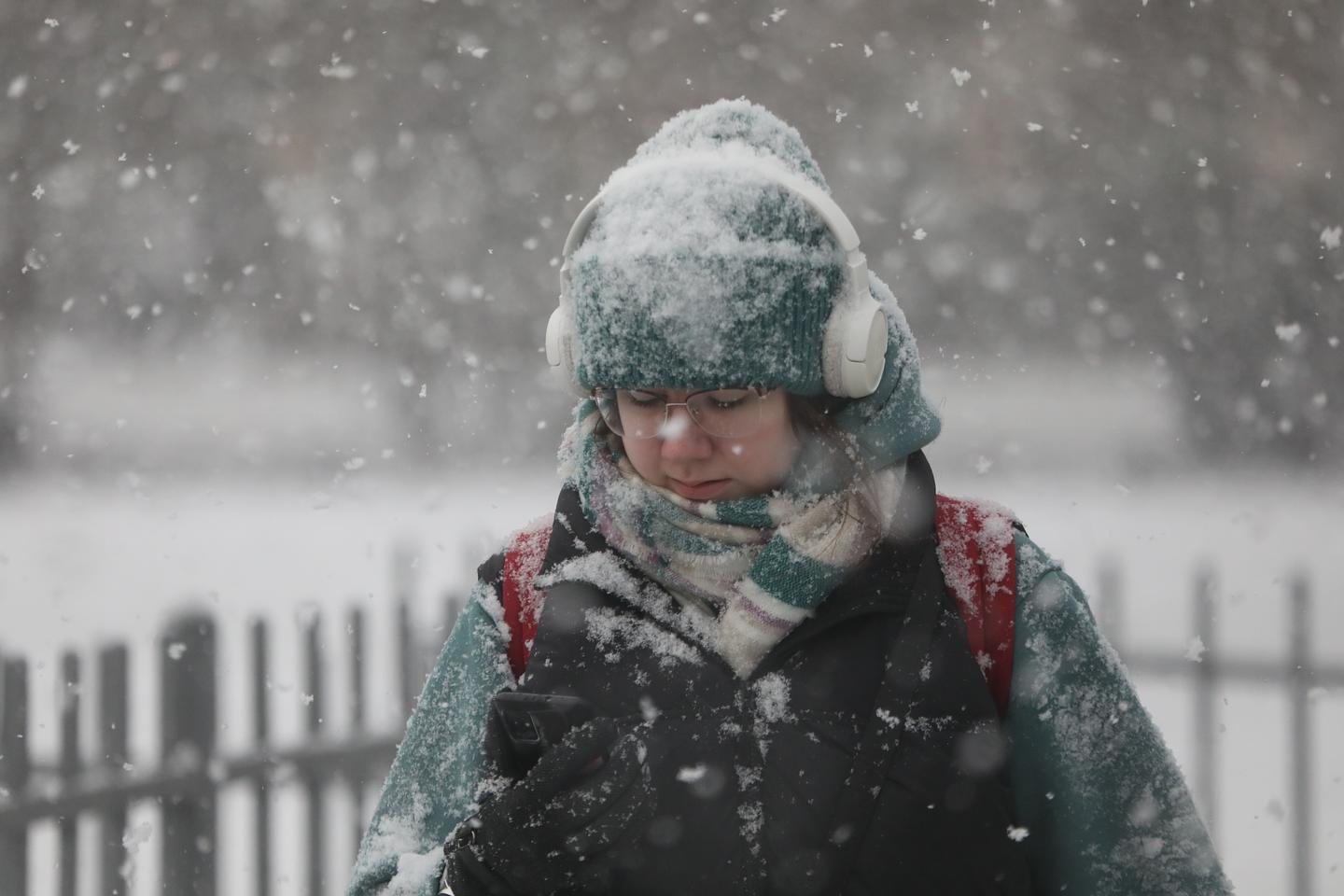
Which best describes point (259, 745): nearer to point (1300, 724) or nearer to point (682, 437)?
point (682, 437)

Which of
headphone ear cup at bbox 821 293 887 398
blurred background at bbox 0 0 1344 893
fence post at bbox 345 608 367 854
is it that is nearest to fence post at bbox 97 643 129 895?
blurred background at bbox 0 0 1344 893

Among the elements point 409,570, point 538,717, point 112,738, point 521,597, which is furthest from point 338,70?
point 538,717

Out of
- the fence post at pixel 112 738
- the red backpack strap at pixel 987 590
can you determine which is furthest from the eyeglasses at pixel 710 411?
the fence post at pixel 112 738

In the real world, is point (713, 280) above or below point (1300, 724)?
above

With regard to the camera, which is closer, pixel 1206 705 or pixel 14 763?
pixel 14 763

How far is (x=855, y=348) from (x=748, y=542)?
0.25m

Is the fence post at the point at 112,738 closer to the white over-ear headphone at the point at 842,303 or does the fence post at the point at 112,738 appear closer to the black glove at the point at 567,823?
Answer: the black glove at the point at 567,823

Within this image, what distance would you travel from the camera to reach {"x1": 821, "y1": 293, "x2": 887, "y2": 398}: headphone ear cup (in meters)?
1.38

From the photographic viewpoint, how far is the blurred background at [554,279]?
8086 millimetres

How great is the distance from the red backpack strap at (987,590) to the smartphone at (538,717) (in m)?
0.44

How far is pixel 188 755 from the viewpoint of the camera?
3.98 m

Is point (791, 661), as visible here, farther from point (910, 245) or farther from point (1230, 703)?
point (910, 245)

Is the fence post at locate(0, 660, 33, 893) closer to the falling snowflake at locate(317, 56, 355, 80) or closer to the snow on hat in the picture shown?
the snow on hat

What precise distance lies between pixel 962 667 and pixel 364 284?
15.4 metres
